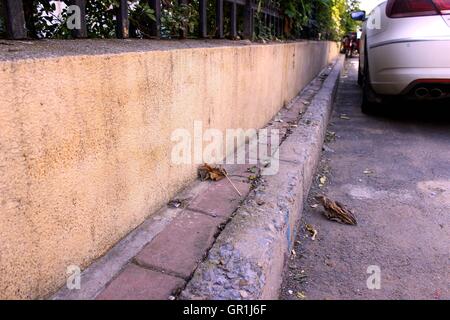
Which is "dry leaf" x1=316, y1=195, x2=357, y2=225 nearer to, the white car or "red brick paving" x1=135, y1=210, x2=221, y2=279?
"red brick paving" x1=135, y1=210, x2=221, y2=279

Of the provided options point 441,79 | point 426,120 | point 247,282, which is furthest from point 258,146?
point 426,120

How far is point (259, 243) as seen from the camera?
1683mm

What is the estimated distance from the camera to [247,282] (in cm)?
144

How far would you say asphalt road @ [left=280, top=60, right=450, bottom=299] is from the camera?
1.88 meters

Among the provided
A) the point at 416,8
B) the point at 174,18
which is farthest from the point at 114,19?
the point at 416,8

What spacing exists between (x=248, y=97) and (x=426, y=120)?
2.73 metres

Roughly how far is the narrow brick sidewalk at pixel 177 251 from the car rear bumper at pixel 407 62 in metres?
2.43

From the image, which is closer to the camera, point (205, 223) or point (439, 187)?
point (205, 223)

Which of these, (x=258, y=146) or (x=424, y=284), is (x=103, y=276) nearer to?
(x=424, y=284)

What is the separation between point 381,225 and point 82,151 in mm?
1732

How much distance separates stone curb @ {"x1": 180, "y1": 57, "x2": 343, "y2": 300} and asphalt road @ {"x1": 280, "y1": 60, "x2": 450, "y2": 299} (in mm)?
169

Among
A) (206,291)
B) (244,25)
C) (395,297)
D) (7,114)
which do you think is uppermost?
(244,25)

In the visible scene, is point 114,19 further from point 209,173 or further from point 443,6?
point 443,6

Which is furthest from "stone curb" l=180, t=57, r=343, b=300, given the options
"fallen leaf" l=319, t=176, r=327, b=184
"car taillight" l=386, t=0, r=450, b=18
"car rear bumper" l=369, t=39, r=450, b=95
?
"car taillight" l=386, t=0, r=450, b=18
